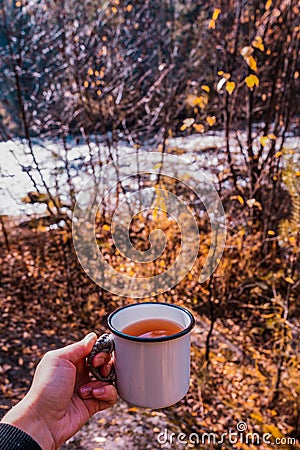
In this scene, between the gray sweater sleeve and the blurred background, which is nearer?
the gray sweater sleeve

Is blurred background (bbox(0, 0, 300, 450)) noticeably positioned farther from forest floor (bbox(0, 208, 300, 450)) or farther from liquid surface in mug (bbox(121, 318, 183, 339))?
liquid surface in mug (bbox(121, 318, 183, 339))

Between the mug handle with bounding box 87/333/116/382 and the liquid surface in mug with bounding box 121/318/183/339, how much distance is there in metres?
0.04

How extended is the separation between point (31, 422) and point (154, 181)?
2397 millimetres

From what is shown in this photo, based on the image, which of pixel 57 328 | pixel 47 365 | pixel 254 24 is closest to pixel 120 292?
pixel 57 328

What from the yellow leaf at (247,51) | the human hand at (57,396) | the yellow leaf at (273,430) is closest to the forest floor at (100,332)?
the yellow leaf at (273,430)

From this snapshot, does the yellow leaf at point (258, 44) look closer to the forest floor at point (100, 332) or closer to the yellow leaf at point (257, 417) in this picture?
the forest floor at point (100, 332)

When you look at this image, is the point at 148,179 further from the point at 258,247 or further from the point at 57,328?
the point at 57,328

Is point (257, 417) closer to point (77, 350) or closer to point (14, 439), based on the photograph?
point (77, 350)

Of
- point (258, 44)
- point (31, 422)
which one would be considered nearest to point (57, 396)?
point (31, 422)

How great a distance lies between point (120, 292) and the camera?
2.58 m

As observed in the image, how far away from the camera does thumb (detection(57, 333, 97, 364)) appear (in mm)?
960

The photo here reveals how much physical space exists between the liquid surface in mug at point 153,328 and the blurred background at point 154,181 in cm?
125

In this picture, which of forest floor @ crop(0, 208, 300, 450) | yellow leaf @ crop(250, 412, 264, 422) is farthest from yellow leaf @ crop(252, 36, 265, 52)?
yellow leaf @ crop(250, 412, 264, 422)

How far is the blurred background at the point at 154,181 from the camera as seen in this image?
7.48 ft
